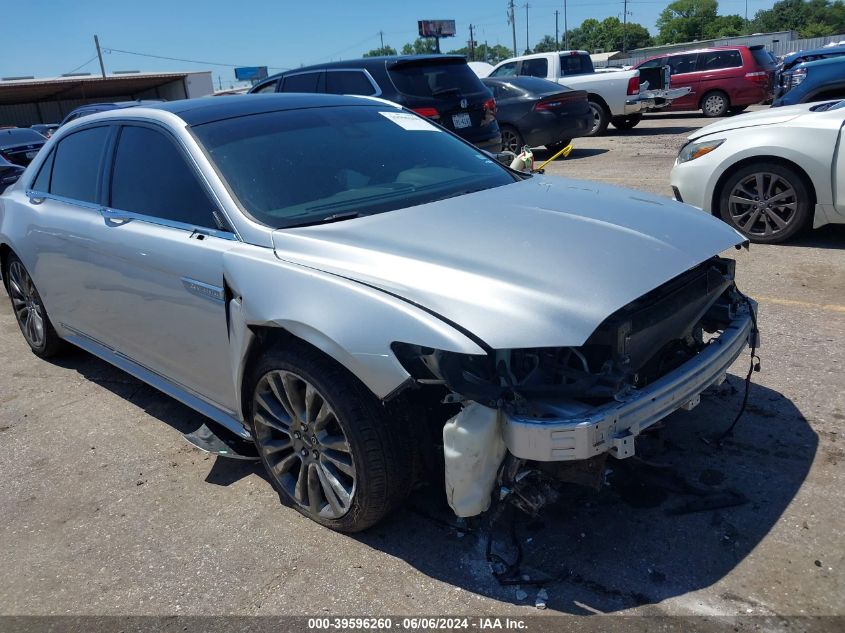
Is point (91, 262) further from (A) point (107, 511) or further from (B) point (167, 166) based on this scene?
(A) point (107, 511)

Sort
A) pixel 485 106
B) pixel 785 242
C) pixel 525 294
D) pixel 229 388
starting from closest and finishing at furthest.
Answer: pixel 525 294 < pixel 229 388 < pixel 785 242 < pixel 485 106

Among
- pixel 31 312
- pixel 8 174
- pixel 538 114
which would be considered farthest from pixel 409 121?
pixel 538 114

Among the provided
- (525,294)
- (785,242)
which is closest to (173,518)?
(525,294)

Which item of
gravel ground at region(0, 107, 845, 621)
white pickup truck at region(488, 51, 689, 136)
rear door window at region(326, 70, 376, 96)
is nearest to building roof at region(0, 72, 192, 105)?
white pickup truck at region(488, 51, 689, 136)

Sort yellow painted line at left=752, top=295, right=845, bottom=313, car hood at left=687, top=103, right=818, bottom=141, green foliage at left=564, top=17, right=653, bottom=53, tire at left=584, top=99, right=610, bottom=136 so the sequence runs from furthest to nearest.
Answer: green foliage at left=564, top=17, right=653, bottom=53 → tire at left=584, top=99, right=610, bottom=136 → car hood at left=687, top=103, right=818, bottom=141 → yellow painted line at left=752, top=295, right=845, bottom=313

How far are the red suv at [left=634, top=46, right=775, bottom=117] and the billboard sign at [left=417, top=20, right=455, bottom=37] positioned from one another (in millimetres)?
62037

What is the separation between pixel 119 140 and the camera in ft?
13.2

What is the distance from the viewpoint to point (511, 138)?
510 inches

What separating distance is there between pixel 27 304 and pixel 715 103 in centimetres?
1725

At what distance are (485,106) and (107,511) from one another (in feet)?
23.8

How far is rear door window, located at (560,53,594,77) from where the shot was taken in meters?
→ 17.0

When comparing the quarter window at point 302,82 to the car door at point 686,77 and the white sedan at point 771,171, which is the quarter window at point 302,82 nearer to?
the white sedan at point 771,171

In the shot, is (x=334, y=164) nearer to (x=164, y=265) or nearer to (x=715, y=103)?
(x=164, y=265)

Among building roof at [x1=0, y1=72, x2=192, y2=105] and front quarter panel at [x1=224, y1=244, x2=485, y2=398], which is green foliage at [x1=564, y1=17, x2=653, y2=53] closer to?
building roof at [x1=0, y1=72, x2=192, y2=105]
